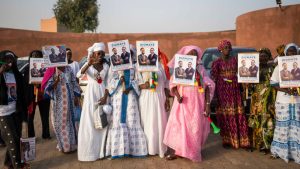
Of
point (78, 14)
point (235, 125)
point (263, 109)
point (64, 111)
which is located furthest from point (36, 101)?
point (78, 14)

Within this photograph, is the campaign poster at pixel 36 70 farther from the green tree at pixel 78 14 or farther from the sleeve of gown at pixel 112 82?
the green tree at pixel 78 14

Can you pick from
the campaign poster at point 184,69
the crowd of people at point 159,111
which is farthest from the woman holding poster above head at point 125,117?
the campaign poster at point 184,69

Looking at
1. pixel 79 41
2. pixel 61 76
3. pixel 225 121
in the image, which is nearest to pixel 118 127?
pixel 61 76

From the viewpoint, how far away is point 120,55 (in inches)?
205

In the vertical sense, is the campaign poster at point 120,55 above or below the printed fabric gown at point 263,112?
above

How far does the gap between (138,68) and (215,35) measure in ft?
68.1

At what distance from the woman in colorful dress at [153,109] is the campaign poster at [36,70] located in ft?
6.70

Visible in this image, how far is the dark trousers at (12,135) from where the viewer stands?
451 cm

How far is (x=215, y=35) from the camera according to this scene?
81.9 feet

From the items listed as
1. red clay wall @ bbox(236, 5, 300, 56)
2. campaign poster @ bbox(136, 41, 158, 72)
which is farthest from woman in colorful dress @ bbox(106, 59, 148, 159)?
A: red clay wall @ bbox(236, 5, 300, 56)

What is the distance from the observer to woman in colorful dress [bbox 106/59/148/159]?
5243 millimetres

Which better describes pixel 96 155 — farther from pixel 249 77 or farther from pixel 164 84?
pixel 249 77

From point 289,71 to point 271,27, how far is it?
15186 millimetres

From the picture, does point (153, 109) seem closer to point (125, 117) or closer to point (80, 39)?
point (125, 117)
